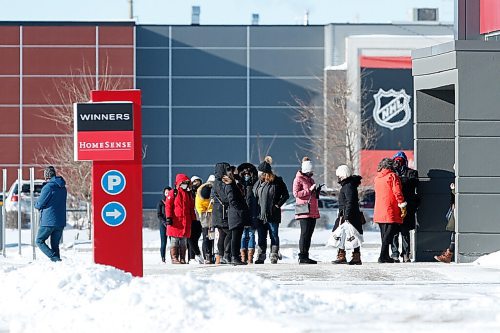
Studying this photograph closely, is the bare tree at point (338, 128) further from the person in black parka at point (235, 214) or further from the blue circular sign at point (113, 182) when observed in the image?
the blue circular sign at point (113, 182)

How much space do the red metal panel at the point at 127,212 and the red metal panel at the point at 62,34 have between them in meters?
37.9

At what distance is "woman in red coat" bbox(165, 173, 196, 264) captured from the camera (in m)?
21.1

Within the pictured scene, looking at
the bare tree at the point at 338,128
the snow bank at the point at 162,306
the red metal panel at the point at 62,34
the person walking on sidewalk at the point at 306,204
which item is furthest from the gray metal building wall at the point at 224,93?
the snow bank at the point at 162,306

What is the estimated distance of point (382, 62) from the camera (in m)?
50.9

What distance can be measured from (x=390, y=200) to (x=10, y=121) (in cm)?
3586

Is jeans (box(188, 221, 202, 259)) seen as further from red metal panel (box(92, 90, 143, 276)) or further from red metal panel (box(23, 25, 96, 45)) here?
red metal panel (box(23, 25, 96, 45))

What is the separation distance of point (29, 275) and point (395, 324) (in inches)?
190

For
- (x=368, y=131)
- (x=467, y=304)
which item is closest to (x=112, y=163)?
(x=467, y=304)

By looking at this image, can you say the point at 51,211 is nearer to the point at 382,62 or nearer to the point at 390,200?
the point at 390,200

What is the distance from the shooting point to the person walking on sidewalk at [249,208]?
64.5ft

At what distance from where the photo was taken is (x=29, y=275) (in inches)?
519

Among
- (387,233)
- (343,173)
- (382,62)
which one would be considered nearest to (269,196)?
(343,173)

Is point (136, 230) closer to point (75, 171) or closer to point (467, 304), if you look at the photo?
point (467, 304)

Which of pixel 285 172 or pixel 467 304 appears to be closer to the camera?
pixel 467 304
